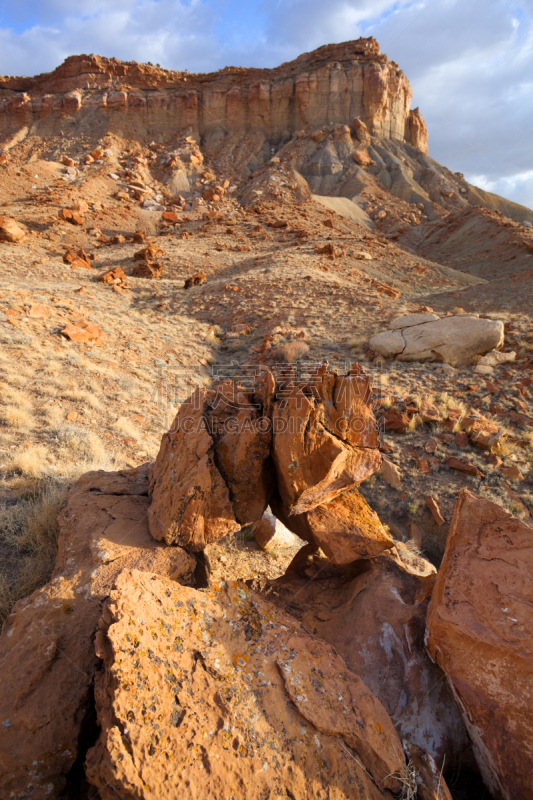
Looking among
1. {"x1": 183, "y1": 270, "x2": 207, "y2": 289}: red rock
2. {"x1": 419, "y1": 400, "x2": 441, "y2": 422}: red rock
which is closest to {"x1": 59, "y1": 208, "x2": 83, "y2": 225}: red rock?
{"x1": 183, "y1": 270, "x2": 207, "y2": 289}: red rock

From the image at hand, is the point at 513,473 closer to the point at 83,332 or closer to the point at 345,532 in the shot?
the point at 345,532

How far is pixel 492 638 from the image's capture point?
2.14 m

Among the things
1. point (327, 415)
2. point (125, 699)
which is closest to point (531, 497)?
point (327, 415)

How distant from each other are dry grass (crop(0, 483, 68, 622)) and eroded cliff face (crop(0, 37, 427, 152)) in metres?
38.6

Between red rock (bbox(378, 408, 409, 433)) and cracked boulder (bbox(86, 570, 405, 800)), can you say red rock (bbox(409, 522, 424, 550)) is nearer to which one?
red rock (bbox(378, 408, 409, 433))

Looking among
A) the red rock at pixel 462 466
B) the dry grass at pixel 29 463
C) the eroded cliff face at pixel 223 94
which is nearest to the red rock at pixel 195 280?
the dry grass at pixel 29 463

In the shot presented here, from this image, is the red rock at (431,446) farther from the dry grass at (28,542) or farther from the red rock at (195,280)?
the red rock at (195,280)

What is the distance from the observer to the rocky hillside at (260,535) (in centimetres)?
186

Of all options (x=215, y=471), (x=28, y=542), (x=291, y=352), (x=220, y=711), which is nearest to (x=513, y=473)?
(x=215, y=471)

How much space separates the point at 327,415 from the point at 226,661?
81.4 inches

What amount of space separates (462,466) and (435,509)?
1015mm

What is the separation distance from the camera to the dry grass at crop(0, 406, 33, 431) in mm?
5430

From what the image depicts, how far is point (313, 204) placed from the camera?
26203 mm

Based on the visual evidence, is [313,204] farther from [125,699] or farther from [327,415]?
[125,699]
